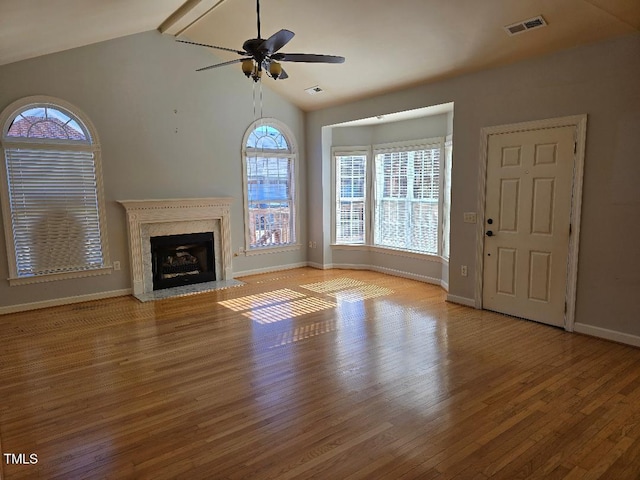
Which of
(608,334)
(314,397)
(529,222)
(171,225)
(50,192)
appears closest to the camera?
(314,397)

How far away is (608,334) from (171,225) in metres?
5.43

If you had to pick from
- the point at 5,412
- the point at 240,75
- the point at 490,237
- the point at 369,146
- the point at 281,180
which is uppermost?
the point at 240,75

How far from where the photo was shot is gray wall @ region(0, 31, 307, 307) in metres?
4.98

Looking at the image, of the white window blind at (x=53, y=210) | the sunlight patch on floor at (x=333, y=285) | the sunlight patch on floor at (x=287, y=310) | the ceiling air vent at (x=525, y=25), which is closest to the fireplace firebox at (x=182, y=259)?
the white window blind at (x=53, y=210)

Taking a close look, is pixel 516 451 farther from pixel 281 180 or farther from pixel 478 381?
pixel 281 180

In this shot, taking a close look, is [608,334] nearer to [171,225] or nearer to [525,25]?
[525,25]

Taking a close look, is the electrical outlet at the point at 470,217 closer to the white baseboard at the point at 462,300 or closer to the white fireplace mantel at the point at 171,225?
the white baseboard at the point at 462,300

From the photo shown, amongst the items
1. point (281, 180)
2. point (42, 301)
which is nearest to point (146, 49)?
point (281, 180)

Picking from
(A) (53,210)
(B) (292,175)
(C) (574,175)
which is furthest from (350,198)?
(A) (53,210)

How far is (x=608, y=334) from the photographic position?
3842 mm

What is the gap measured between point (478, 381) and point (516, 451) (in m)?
0.83

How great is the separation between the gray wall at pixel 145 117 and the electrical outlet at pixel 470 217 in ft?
11.5

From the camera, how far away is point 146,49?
554 centimetres

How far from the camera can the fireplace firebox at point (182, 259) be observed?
593 cm
